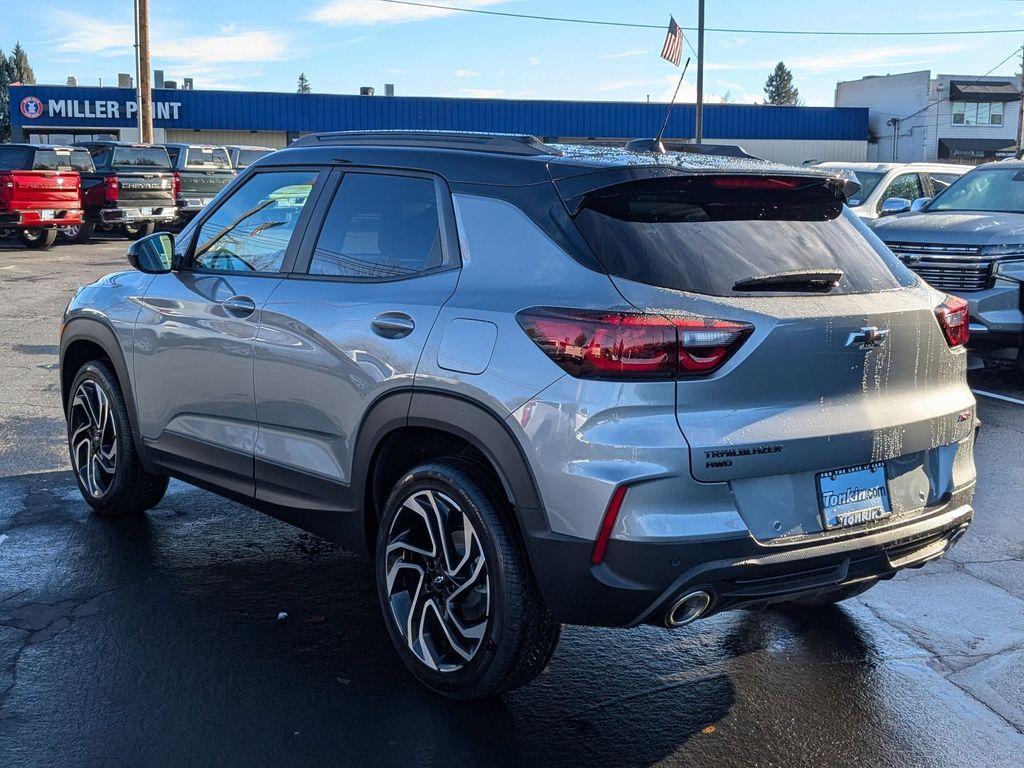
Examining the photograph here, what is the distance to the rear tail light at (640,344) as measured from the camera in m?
3.28

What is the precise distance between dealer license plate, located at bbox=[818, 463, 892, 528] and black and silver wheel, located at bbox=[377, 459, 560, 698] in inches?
36.7

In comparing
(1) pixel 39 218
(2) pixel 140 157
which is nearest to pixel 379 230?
(1) pixel 39 218

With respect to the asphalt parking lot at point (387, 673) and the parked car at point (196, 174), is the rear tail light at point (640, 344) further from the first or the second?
the parked car at point (196, 174)

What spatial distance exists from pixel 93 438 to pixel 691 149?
128 inches

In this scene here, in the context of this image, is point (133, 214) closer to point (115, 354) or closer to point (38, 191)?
point (38, 191)

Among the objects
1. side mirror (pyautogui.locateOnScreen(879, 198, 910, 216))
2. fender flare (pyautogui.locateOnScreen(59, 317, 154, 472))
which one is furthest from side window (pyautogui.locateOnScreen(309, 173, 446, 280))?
side mirror (pyautogui.locateOnScreen(879, 198, 910, 216))

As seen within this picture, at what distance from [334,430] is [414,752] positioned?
3.91 ft

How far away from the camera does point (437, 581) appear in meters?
3.83

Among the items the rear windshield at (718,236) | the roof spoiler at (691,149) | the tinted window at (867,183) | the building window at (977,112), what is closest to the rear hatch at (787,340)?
the rear windshield at (718,236)

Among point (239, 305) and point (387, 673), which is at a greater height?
point (239, 305)

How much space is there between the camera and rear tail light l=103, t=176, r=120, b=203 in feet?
79.2

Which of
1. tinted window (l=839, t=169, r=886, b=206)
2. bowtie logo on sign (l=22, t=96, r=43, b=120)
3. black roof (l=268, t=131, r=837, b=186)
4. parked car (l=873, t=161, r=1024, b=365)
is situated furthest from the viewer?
bowtie logo on sign (l=22, t=96, r=43, b=120)

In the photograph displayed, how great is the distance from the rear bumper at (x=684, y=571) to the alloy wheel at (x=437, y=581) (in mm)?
345

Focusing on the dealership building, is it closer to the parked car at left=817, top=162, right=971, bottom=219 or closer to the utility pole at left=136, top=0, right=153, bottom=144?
the utility pole at left=136, top=0, right=153, bottom=144
